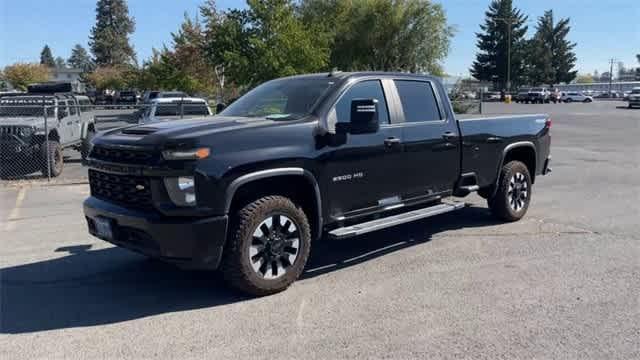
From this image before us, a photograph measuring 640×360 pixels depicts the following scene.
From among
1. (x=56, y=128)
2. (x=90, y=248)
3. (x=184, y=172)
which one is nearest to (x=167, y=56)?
(x=56, y=128)

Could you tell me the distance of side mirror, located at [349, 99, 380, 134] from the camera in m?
5.43

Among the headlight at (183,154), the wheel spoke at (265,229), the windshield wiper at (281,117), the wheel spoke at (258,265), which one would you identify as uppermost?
the windshield wiper at (281,117)

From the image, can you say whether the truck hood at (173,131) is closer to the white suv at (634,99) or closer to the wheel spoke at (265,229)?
the wheel spoke at (265,229)

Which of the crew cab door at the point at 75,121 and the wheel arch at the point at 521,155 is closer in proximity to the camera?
the wheel arch at the point at 521,155

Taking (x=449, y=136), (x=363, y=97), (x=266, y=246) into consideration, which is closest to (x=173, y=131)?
(x=266, y=246)

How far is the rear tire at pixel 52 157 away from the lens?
12.4m

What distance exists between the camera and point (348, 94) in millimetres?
5891

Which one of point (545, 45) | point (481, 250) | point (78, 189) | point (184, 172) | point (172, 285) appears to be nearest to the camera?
point (184, 172)

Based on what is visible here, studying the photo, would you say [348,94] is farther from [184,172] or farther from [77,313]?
[77,313]

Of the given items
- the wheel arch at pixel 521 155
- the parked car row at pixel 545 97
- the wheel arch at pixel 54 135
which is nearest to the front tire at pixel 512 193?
the wheel arch at pixel 521 155

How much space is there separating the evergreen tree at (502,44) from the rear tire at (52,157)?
77.3m

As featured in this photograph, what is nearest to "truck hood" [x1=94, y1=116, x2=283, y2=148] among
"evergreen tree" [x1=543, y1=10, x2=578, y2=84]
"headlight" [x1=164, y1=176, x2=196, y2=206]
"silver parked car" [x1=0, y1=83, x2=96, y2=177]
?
"headlight" [x1=164, y1=176, x2=196, y2=206]

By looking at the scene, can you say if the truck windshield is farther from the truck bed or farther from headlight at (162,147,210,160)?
the truck bed

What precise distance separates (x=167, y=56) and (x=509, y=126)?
31.7m
